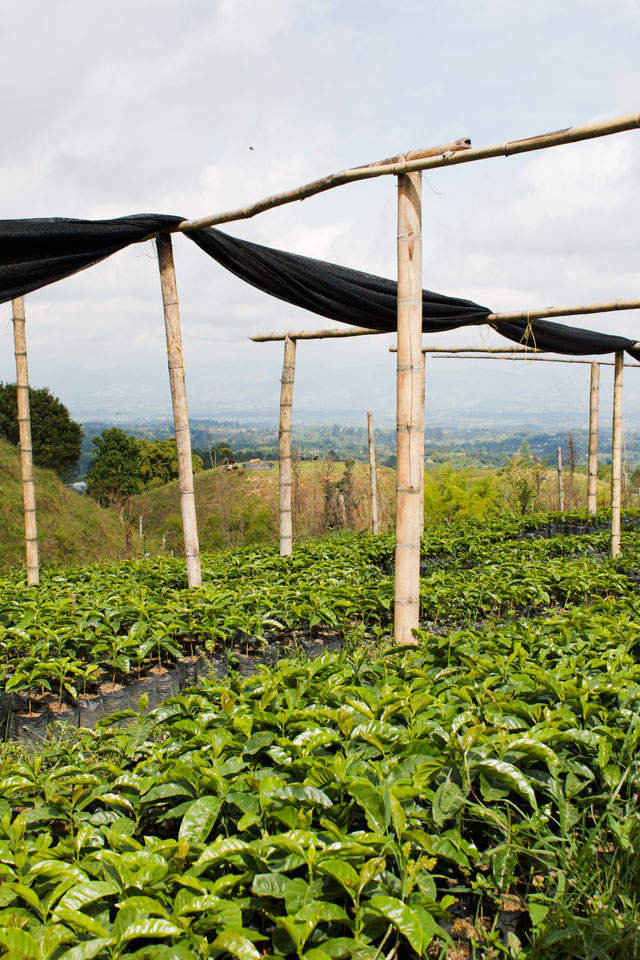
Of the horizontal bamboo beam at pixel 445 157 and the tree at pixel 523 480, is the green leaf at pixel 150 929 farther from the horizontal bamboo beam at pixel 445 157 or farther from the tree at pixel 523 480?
the tree at pixel 523 480

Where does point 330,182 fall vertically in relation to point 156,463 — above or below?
above

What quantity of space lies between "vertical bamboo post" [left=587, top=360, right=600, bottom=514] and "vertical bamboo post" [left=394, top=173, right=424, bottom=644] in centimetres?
711

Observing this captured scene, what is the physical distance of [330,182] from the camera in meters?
4.15

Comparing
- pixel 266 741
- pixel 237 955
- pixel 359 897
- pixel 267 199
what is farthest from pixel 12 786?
pixel 267 199

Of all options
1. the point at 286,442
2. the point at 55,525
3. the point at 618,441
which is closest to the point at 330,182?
the point at 286,442

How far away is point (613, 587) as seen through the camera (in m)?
5.46

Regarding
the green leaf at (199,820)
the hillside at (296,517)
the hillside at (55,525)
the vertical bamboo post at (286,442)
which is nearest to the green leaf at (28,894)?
the green leaf at (199,820)

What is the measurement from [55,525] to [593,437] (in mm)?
9633

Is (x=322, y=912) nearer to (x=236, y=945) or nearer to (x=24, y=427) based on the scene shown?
(x=236, y=945)

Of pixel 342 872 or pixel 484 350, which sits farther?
pixel 484 350

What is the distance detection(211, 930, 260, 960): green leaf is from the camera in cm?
133

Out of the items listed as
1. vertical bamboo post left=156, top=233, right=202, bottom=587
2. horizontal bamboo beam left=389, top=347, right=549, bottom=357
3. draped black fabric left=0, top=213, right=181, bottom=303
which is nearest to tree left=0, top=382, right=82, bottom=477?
horizontal bamboo beam left=389, top=347, right=549, bottom=357

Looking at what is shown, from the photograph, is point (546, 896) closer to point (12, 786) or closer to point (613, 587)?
point (12, 786)

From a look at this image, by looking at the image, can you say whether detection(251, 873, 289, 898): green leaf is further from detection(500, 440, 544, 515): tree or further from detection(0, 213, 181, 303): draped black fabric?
detection(500, 440, 544, 515): tree
